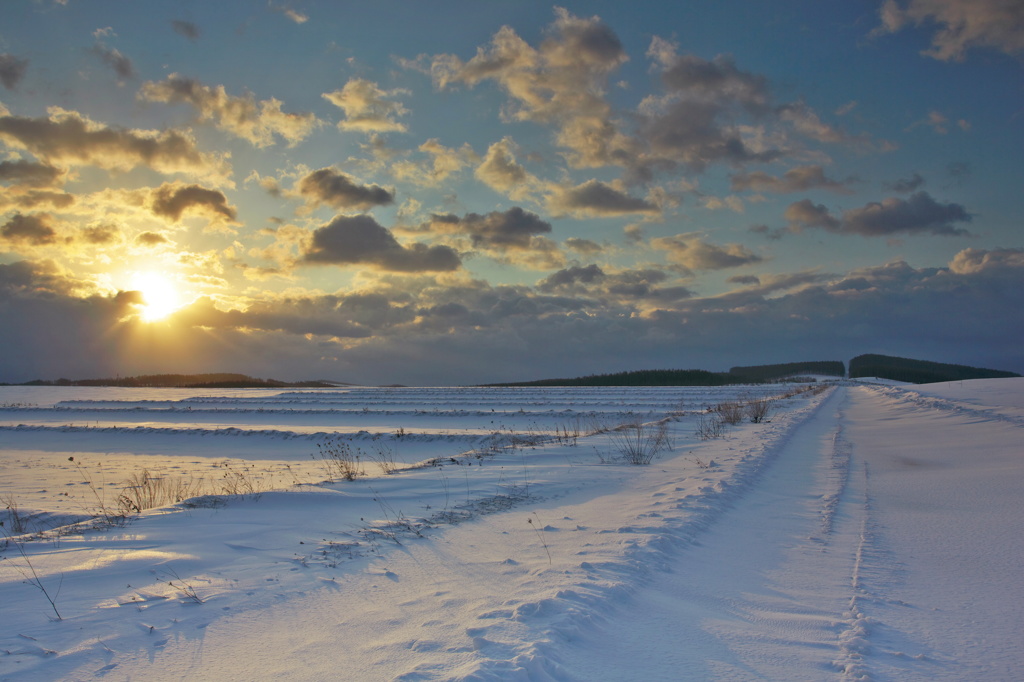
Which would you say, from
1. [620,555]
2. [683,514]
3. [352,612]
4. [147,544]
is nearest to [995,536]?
[683,514]

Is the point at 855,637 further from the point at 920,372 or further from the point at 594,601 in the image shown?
the point at 920,372

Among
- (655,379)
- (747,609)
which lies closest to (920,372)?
(655,379)

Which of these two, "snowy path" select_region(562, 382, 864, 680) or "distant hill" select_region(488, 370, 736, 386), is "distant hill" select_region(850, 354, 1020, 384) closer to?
"distant hill" select_region(488, 370, 736, 386)

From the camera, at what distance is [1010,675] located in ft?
10.3

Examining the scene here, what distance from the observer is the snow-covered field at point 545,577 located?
10.7 ft

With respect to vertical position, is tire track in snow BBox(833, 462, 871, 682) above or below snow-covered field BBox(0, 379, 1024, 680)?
above

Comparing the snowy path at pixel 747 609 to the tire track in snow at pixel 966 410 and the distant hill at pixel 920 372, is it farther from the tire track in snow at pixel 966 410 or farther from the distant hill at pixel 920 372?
the distant hill at pixel 920 372

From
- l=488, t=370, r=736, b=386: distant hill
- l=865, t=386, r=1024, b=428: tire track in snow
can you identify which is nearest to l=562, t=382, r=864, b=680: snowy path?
l=865, t=386, r=1024, b=428: tire track in snow

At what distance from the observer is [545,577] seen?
4609 mm

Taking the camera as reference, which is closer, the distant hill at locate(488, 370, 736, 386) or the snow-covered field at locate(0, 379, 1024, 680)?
the snow-covered field at locate(0, 379, 1024, 680)

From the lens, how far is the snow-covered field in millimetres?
3270

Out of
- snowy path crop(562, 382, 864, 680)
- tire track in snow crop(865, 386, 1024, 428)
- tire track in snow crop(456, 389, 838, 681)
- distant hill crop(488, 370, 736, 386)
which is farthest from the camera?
distant hill crop(488, 370, 736, 386)

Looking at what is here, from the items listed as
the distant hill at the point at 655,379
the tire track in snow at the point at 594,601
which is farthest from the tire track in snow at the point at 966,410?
the distant hill at the point at 655,379

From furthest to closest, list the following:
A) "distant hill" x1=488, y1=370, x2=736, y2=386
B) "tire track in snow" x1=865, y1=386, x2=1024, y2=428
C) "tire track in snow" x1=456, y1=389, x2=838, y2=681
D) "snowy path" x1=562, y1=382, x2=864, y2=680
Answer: "distant hill" x1=488, y1=370, x2=736, y2=386, "tire track in snow" x1=865, y1=386, x2=1024, y2=428, "snowy path" x1=562, y1=382, x2=864, y2=680, "tire track in snow" x1=456, y1=389, x2=838, y2=681
